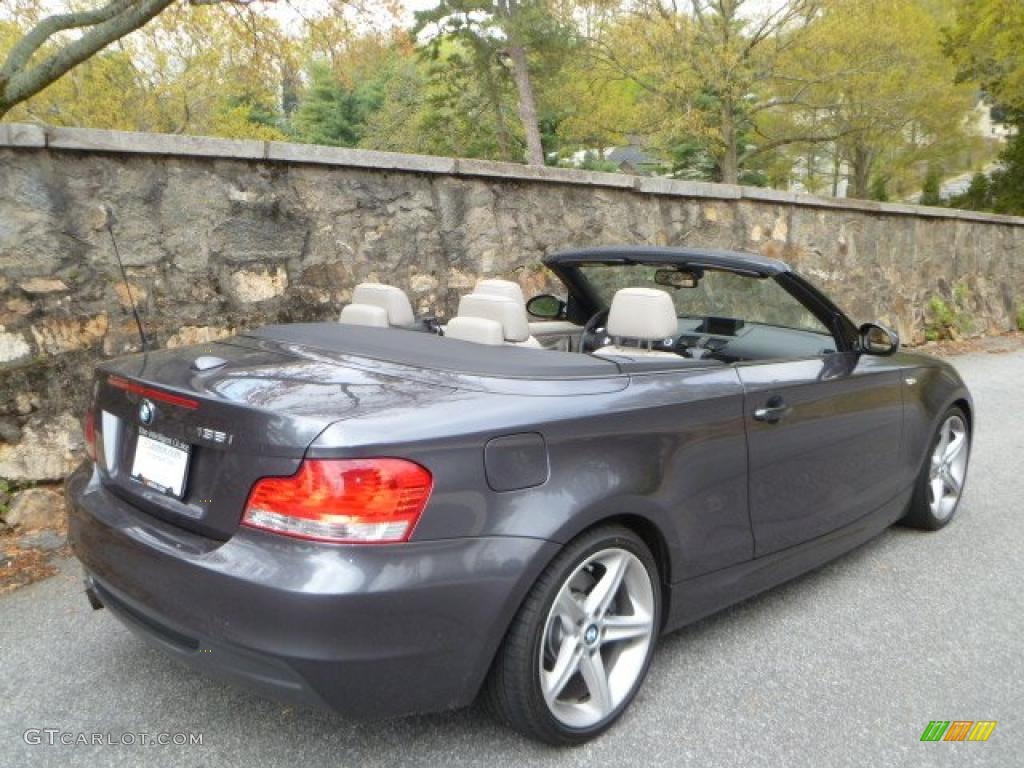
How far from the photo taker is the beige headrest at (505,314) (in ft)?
9.79

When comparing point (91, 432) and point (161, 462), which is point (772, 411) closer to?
point (161, 462)

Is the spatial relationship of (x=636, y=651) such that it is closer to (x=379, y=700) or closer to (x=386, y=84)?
(x=379, y=700)

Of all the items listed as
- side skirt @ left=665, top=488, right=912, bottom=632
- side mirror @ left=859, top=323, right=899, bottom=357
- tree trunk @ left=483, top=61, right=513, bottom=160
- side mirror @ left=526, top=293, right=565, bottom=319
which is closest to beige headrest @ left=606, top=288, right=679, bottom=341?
side skirt @ left=665, top=488, right=912, bottom=632

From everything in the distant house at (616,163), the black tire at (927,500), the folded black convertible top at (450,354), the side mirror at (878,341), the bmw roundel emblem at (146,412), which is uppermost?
the distant house at (616,163)

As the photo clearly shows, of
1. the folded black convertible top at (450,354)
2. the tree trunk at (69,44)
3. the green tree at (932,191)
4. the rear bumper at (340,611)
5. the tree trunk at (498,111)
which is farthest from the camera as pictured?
the green tree at (932,191)

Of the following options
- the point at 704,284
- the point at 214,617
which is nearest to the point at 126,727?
the point at 214,617

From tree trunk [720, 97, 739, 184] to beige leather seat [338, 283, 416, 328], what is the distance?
22.0 meters

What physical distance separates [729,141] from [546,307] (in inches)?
855

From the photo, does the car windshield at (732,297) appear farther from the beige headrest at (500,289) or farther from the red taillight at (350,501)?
the red taillight at (350,501)

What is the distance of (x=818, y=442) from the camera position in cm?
311

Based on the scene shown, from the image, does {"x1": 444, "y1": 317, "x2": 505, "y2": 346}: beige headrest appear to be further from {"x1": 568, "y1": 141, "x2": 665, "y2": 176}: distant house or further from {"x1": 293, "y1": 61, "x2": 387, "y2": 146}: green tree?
{"x1": 293, "y1": 61, "x2": 387, "y2": 146}: green tree

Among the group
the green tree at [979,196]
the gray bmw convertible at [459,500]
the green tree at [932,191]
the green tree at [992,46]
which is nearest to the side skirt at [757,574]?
the gray bmw convertible at [459,500]

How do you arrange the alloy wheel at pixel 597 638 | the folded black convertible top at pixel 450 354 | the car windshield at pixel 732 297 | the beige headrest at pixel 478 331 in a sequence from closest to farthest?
the alloy wheel at pixel 597 638 → the folded black convertible top at pixel 450 354 → the beige headrest at pixel 478 331 → the car windshield at pixel 732 297

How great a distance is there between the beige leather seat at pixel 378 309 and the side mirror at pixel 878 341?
1897 millimetres
